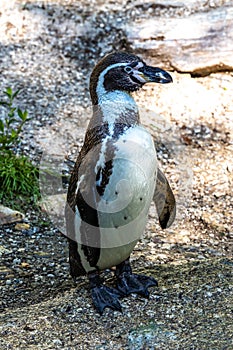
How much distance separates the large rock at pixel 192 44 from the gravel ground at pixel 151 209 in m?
0.10

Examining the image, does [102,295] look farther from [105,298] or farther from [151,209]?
[151,209]

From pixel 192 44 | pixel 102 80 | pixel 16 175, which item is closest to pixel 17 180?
pixel 16 175

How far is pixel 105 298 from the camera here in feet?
8.80

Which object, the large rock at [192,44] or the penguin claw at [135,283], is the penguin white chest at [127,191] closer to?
the penguin claw at [135,283]

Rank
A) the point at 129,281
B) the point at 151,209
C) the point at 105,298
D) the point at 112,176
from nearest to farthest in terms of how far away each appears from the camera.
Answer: the point at 112,176 → the point at 105,298 → the point at 129,281 → the point at 151,209

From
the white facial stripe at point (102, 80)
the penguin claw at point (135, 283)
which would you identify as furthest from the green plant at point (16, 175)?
the white facial stripe at point (102, 80)

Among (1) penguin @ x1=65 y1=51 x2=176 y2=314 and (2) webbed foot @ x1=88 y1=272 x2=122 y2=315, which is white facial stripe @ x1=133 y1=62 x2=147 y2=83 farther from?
(2) webbed foot @ x1=88 y1=272 x2=122 y2=315

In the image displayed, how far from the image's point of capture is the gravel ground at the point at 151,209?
257 centimetres

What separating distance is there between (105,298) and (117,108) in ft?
2.56

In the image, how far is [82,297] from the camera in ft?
9.13

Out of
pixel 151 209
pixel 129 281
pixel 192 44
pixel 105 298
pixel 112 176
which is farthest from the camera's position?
pixel 192 44

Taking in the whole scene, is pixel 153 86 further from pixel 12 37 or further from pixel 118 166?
pixel 118 166

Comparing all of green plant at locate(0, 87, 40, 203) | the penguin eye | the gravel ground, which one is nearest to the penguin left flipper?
the gravel ground

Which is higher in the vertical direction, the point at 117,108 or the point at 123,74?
the point at 123,74
